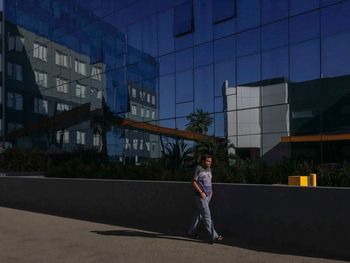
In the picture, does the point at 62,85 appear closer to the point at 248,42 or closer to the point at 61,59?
the point at 61,59

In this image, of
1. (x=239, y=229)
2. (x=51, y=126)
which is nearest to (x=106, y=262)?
(x=239, y=229)

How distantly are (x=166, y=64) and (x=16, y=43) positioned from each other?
18536 mm

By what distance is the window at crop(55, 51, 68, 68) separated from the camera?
126 feet

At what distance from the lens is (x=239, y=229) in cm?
1022

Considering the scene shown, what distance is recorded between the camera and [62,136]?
39062 millimetres

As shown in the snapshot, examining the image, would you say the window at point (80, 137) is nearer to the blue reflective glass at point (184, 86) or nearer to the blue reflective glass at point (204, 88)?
the blue reflective glass at point (184, 86)

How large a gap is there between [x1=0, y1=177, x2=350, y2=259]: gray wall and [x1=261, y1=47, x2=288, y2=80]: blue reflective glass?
41.0 feet

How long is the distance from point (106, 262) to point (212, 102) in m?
19.6

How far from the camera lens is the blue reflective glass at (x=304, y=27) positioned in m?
23.3

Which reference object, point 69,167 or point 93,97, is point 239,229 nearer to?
point 69,167

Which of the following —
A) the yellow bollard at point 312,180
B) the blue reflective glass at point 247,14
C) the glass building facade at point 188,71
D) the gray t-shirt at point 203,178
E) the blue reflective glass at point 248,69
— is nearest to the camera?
the gray t-shirt at point 203,178

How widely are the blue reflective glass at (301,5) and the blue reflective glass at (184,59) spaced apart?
6.55 m

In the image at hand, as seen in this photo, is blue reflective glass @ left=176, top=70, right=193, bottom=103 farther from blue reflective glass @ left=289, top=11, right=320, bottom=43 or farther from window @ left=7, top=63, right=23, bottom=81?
window @ left=7, top=63, right=23, bottom=81

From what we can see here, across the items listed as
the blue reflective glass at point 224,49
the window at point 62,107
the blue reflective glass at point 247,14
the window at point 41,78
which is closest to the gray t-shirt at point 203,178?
the blue reflective glass at point 247,14
